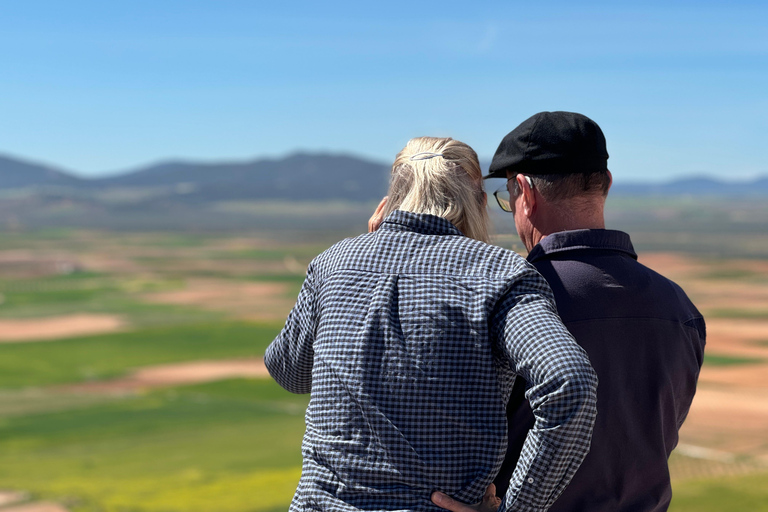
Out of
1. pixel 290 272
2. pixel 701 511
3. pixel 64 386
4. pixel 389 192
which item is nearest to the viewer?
pixel 389 192

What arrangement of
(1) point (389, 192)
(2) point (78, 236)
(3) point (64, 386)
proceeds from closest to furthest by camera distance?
(1) point (389, 192), (3) point (64, 386), (2) point (78, 236)

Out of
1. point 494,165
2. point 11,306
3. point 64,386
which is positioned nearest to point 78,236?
point 11,306

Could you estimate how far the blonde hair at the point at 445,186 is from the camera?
226 cm

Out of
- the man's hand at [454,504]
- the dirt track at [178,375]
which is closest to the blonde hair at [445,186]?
the man's hand at [454,504]

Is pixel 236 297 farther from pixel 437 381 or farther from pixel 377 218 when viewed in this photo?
pixel 437 381

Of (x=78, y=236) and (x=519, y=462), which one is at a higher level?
(x=519, y=462)

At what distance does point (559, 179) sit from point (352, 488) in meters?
0.99

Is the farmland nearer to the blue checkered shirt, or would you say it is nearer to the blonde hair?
the blonde hair

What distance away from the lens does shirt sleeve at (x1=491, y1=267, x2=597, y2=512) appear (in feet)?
6.34

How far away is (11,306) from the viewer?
52969 millimetres

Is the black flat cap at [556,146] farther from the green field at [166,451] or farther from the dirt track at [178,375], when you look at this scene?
the dirt track at [178,375]

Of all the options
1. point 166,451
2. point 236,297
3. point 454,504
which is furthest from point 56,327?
point 454,504

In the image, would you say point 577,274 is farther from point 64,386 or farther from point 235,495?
point 64,386

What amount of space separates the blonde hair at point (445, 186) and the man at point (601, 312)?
182mm
